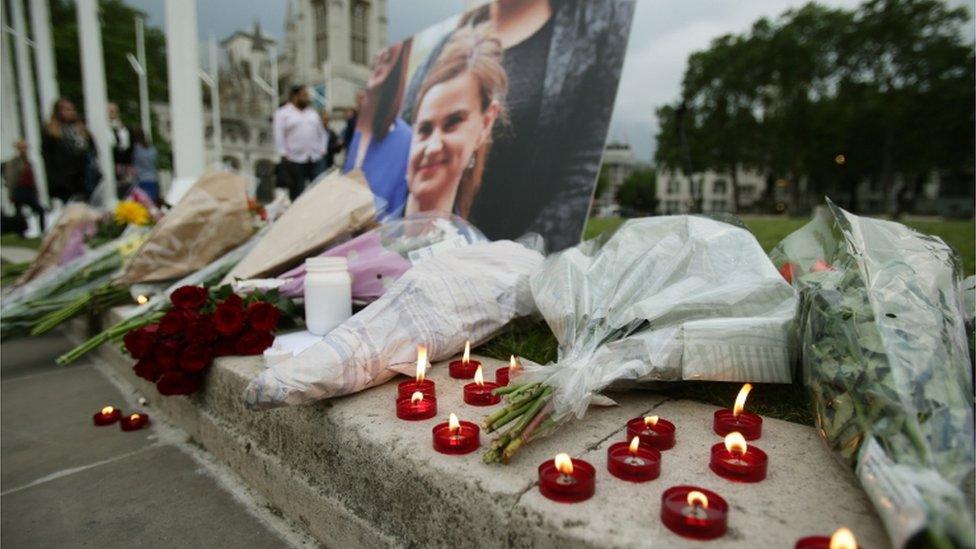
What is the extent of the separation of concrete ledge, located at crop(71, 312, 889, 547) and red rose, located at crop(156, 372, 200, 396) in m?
0.26

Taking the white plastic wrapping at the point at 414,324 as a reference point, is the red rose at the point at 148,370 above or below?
below

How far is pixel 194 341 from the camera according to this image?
7.12ft

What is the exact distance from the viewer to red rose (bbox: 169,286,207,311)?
7.61ft

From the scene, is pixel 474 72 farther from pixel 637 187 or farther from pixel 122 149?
pixel 637 187

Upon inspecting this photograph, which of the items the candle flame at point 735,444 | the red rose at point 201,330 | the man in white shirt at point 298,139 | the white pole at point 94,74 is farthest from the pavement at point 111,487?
the white pole at point 94,74

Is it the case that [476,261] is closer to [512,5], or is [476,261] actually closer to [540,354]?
[540,354]

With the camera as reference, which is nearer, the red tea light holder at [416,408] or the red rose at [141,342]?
the red tea light holder at [416,408]

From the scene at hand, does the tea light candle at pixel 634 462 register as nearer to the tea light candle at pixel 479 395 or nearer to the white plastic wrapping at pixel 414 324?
the tea light candle at pixel 479 395

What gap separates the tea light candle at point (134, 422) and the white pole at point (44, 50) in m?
15.4

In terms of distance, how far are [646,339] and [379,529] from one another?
0.91 metres

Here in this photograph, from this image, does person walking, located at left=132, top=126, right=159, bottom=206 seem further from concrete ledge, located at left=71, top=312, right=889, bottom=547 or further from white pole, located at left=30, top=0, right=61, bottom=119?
concrete ledge, located at left=71, top=312, right=889, bottom=547

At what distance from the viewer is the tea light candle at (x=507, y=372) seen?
5.30ft

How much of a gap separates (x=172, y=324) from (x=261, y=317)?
1.19 ft

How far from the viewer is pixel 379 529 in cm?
141
